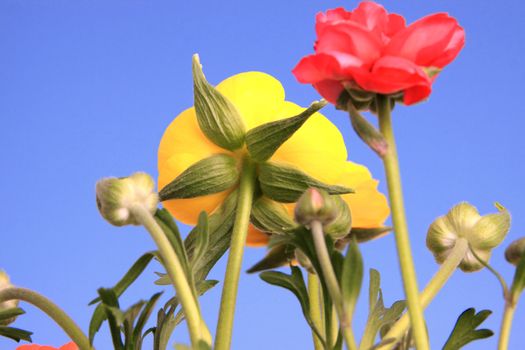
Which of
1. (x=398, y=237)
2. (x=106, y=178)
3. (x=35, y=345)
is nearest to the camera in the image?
(x=398, y=237)

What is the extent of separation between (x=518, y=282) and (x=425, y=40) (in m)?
0.24

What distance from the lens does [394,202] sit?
22.0 inches

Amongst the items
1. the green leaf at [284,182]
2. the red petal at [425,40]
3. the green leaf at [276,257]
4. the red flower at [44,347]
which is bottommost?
the red flower at [44,347]

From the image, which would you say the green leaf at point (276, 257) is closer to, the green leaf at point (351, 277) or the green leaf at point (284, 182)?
the green leaf at point (284, 182)

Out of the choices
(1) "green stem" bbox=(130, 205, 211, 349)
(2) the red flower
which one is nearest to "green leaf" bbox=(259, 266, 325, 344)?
(1) "green stem" bbox=(130, 205, 211, 349)

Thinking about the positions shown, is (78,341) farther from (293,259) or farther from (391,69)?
(391,69)

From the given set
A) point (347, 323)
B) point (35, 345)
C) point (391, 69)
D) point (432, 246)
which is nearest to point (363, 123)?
point (391, 69)

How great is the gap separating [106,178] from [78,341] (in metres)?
0.19

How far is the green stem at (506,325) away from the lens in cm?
66

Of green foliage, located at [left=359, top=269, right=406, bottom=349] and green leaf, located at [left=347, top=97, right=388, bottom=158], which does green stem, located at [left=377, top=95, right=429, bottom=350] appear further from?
green foliage, located at [left=359, top=269, right=406, bottom=349]

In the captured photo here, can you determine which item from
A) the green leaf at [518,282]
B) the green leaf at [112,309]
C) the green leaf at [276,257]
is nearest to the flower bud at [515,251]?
the green leaf at [518,282]

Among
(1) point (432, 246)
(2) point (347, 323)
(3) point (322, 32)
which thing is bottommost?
(2) point (347, 323)

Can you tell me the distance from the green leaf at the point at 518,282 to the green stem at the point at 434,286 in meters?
0.06

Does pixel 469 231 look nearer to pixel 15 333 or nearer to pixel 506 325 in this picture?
pixel 506 325
